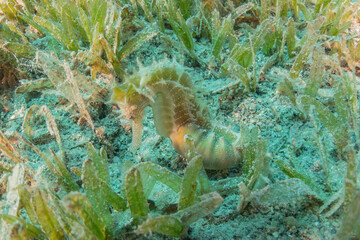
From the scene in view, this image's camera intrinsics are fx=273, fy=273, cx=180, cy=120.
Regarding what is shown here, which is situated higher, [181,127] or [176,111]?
[176,111]

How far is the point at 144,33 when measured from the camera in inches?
101

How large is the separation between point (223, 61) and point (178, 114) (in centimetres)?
104

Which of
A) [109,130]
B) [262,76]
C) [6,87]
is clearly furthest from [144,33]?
[6,87]

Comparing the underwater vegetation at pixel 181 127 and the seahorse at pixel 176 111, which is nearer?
the underwater vegetation at pixel 181 127

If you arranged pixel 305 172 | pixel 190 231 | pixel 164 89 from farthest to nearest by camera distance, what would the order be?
pixel 164 89, pixel 305 172, pixel 190 231

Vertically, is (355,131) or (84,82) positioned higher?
(84,82)

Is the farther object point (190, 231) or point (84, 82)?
point (84, 82)

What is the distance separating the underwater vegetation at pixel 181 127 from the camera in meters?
1.40

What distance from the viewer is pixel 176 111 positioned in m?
1.87

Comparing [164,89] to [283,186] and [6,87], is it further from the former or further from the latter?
[6,87]

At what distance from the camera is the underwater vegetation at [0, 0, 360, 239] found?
140 centimetres

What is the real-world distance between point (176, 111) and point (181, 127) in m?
0.11

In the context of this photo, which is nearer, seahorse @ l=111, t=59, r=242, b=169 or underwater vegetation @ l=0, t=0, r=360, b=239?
underwater vegetation @ l=0, t=0, r=360, b=239

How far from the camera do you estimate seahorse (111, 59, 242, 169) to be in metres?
1.68
